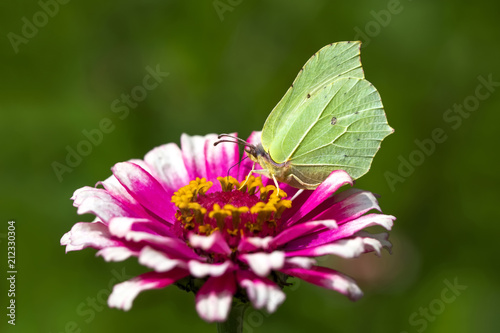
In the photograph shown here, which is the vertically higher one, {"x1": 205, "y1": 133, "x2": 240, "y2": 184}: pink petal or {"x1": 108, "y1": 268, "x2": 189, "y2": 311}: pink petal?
{"x1": 205, "y1": 133, "x2": 240, "y2": 184}: pink petal

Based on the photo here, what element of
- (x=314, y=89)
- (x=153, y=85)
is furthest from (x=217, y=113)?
(x=314, y=89)

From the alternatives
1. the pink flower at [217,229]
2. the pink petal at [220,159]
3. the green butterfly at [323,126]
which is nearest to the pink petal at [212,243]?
the pink flower at [217,229]

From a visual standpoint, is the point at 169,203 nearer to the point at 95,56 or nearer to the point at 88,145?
the point at 88,145

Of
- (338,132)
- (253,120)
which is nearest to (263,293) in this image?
(338,132)

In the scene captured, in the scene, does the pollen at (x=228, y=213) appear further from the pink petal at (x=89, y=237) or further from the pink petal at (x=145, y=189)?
the pink petal at (x=89, y=237)

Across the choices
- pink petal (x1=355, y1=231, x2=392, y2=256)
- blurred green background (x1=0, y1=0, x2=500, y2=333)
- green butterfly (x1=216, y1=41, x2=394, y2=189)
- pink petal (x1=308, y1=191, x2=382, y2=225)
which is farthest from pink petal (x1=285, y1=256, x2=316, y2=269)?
blurred green background (x1=0, y1=0, x2=500, y2=333)

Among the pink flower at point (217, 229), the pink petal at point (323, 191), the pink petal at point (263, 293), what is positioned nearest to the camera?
the pink petal at point (263, 293)

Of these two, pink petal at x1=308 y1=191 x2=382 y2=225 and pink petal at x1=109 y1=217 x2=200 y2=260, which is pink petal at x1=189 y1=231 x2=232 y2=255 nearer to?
pink petal at x1=109 y1=217 x2=200 y2=260
